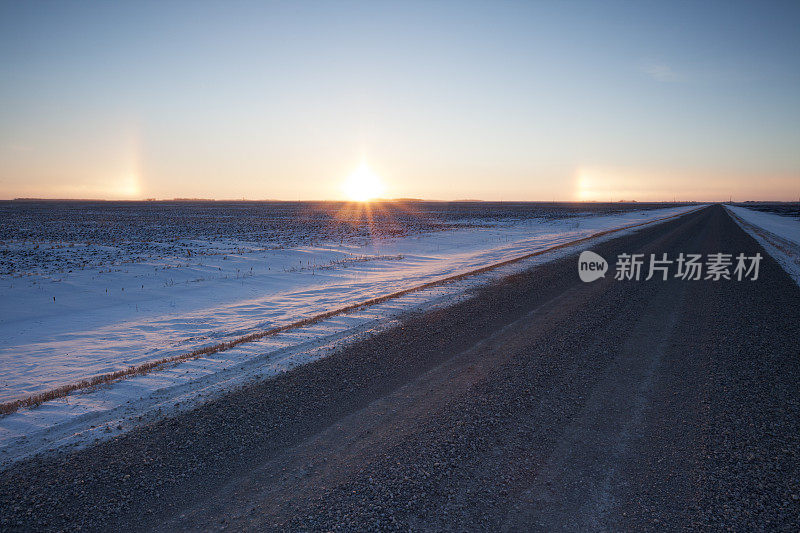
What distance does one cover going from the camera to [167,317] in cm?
1172

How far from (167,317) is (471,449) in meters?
10.4

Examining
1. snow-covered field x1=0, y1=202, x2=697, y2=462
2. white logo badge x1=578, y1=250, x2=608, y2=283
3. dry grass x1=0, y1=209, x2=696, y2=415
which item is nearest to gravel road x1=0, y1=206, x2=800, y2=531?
snow-covered field x1=0, y1=202, x2=697, y2=462

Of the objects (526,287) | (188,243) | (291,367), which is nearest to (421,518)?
(291,367)

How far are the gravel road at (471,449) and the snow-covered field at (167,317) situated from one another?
0.91 meters

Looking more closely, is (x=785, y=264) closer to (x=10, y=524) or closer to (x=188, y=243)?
(x=10, y=524)

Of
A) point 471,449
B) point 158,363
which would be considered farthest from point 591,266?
point 158,363

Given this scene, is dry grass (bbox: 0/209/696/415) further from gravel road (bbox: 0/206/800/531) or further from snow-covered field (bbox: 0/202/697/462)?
gravel road (bbox: 0/206/800/531)

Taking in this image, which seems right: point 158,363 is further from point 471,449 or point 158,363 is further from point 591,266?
point 591,266

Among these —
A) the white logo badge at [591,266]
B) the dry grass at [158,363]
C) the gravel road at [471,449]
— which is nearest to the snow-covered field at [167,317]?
the dry grass at [158,363]

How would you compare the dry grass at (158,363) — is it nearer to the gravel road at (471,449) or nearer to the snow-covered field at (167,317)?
the snow-covered field at (167,317)

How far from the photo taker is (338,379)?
664 cm

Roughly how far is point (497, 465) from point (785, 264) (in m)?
20.8

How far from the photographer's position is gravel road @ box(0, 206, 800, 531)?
12.2 feet

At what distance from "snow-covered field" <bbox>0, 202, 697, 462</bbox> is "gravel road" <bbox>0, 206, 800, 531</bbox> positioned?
91 centimetres
